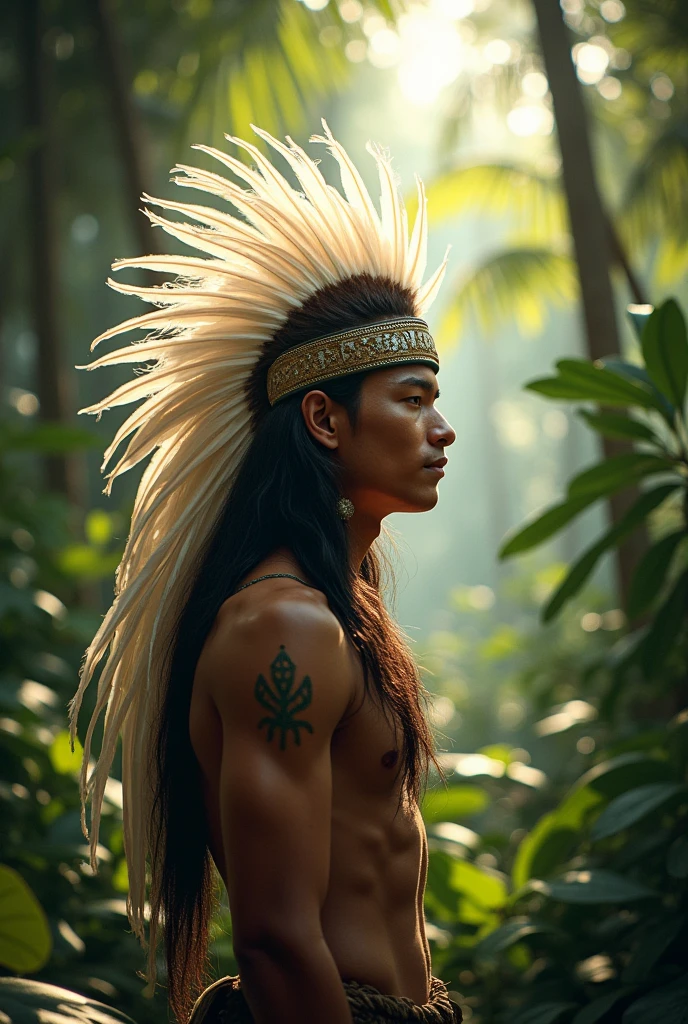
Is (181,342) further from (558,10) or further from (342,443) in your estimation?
(558,10)

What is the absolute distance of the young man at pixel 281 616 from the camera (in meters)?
1.40

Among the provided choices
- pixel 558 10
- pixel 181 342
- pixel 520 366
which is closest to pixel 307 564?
pixel 181 342

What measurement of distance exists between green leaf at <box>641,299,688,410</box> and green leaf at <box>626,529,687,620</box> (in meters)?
0.46

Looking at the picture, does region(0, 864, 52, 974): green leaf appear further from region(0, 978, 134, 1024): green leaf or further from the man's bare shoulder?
the man's bare shoulder

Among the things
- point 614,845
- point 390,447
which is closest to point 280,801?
point 390,447

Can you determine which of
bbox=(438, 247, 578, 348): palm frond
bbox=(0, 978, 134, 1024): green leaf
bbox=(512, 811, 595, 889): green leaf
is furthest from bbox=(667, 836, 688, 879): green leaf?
bbox=(438, 247, 578, 348): palm frond

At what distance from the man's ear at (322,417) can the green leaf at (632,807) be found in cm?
119

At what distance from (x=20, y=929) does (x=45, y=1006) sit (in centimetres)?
29

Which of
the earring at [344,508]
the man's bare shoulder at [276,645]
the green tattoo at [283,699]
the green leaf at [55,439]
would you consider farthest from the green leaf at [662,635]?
the green leaf at [55,439]

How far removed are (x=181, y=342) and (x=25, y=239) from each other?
9.49 meters

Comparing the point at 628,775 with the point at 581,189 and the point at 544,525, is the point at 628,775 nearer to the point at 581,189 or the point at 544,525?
the point at 544,525

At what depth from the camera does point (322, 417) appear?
177 centimetres

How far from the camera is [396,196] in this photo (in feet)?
6.56

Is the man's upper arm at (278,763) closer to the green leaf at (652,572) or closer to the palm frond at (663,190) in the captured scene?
the green leaf at (652,572)
